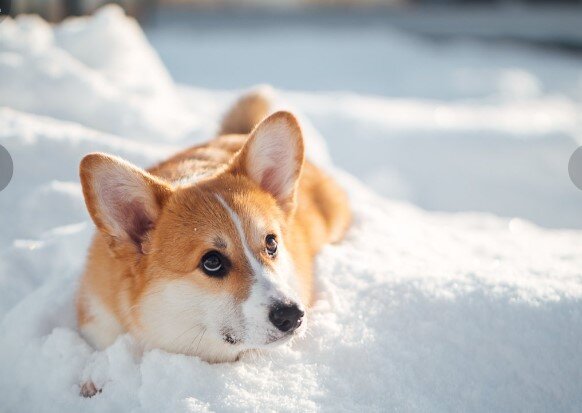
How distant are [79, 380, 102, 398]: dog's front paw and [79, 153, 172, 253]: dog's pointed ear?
0.43 m

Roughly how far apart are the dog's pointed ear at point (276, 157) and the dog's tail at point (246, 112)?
2.99ft

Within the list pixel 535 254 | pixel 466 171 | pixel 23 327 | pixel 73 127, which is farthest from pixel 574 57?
pixel 23 327

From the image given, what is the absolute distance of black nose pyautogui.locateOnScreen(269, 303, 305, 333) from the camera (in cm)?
155

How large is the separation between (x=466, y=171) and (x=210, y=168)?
7.80 feet

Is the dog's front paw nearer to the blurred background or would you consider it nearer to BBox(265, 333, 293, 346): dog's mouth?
BBox(265, 333, 293, 346): dog's mouth

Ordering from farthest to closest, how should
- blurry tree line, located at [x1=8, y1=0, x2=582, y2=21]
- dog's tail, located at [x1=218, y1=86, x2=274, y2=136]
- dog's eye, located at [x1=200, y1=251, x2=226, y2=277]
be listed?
blurry tree line, located at [x1=8, y1=0, x2=582, y2=21], dog's tail, located at [x1=218, y1=86, x2=274, y2=136], dog's eye, located at [x1=200, y1=251, x2=226, y2=277]

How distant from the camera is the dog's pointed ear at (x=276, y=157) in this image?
75.2 inches

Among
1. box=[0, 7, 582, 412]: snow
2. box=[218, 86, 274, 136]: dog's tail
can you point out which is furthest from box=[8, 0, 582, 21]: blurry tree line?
box=[218, 86, 274, 136]: dog's tail

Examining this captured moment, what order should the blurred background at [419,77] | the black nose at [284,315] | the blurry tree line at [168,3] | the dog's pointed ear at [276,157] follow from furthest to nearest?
1. the blurry tree line at [168,3]
2. the blurred background at [419,77]
3. the dog's pointed ear at [276,157]
4. the black nose at [284,315]

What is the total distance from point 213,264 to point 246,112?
4.58 ft

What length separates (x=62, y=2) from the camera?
5914 millimetres

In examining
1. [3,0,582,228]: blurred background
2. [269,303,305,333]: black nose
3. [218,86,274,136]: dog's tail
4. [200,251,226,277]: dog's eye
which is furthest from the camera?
[3,0,582,228]: blurred background

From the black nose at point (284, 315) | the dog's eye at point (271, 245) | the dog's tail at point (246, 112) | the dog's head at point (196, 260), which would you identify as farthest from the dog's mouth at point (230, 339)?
the dog's tail at point (246, 112)

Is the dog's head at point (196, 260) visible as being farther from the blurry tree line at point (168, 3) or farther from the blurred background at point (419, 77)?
the blurry tree line at point (168, 3)
